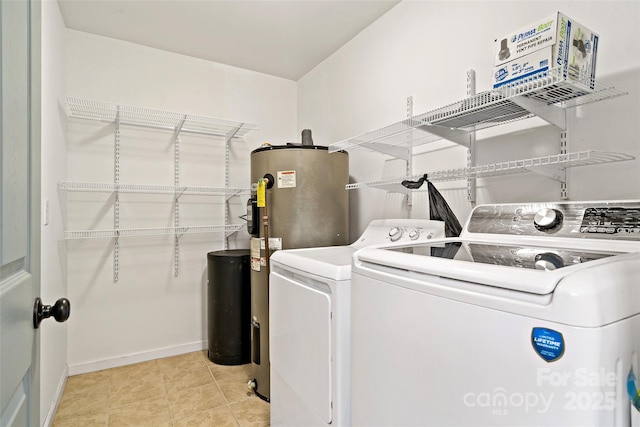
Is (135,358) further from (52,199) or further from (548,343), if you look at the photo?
(548,343)

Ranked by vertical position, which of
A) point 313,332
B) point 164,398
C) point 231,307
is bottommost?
point 164,398

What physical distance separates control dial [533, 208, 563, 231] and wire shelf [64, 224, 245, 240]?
229cm

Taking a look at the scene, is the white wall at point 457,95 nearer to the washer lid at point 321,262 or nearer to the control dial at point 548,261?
the control dial at point 548,261

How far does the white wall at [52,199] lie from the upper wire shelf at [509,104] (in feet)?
6.28

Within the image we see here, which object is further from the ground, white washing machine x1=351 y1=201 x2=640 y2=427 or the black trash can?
white washing machine x1=351 y1=201 x2=640 y2=427

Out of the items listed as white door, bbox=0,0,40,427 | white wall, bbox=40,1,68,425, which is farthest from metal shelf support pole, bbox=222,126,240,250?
white door, bbox=0,0,40,427

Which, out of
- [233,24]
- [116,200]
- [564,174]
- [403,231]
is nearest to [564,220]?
[564,174]

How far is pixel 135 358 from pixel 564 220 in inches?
117

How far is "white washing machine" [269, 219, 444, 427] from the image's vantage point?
127 centimetres

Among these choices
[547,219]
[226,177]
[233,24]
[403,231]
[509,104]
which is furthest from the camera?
[226,177]

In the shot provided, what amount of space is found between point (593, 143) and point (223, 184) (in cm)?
260

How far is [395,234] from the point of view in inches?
74.3

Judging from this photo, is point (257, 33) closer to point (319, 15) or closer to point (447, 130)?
point (319, 15)

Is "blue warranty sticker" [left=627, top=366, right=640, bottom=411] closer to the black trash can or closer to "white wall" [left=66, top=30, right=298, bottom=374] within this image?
the black trash can
